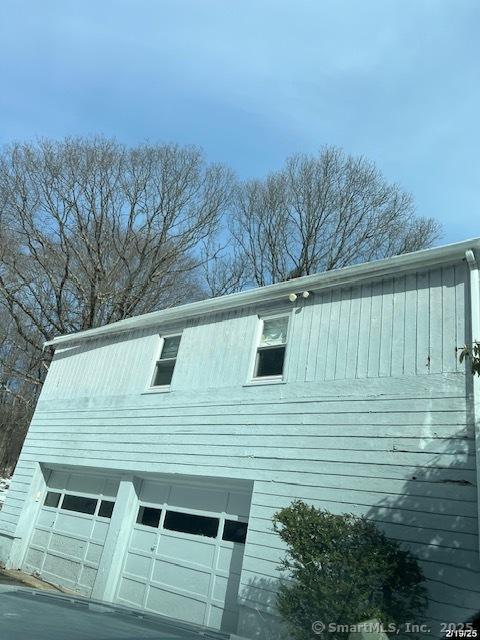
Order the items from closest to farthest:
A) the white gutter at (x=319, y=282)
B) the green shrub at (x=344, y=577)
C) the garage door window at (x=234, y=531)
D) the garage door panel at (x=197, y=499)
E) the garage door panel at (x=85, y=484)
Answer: the green shrub at (x=344, y=577), the white gutter at (x=319, y=282), the garage door window at (x=234, y=531), the garage door panel at (x=197, y=499), the garage door panel at (x=85, y=484)

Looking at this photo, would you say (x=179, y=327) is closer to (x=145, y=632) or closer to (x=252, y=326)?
(x=252, y=326)

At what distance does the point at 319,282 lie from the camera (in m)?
8.48

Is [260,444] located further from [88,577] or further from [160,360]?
[88,577]

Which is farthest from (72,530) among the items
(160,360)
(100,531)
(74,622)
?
(74,622)

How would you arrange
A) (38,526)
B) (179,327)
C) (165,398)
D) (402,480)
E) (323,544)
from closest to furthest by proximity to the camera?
(323,544)
(402,480)
(165,398)
(179,327)
(38,526)

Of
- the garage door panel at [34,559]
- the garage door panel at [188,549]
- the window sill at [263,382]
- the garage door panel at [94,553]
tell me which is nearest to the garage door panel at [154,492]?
the garage door panel at [188,549]

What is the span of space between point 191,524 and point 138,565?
1347mm

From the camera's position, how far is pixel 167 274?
21422mm

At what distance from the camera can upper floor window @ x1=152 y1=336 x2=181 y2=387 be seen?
1060 centimetres

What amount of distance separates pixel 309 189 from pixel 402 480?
1509cm

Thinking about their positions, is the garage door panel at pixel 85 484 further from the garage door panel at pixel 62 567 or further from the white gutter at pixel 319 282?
the white gutter at pixel 319 282

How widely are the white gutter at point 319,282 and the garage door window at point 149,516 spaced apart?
12.4ft

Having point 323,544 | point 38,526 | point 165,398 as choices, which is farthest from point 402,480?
point 38,526

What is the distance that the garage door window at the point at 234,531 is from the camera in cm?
794
